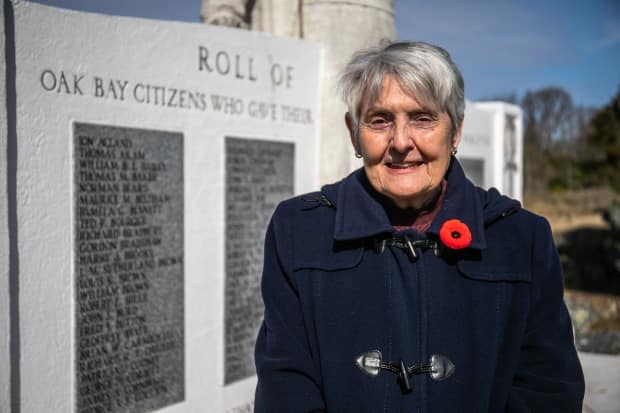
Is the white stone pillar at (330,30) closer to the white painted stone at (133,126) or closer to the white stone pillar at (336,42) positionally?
the white stone pillar at (336,42)

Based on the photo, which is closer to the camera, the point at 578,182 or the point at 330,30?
the point at 330,30

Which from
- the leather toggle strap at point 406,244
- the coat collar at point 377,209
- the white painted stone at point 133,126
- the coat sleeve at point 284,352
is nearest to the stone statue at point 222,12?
the white painted stone at point 133,126

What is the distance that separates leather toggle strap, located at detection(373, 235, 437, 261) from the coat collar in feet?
0.10

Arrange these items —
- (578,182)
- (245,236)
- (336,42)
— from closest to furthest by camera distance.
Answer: (245,236), (336,42), (578,182)

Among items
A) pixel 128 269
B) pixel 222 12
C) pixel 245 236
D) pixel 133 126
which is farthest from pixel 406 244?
pixel 222 12

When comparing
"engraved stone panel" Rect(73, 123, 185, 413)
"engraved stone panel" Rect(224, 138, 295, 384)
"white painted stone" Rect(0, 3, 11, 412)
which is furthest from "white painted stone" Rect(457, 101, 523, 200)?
"white painted stone" Rect(0, 3, 11, 412)

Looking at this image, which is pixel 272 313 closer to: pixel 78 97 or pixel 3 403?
pixel 3 403

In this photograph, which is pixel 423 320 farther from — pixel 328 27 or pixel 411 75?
pixel 328 27

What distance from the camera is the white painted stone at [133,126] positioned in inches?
111

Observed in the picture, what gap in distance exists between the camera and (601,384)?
194 inches

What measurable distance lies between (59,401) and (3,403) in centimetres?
33

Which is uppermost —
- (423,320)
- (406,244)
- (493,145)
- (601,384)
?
(493,145)

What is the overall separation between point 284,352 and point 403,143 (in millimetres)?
667

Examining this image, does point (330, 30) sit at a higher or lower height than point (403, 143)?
higher
